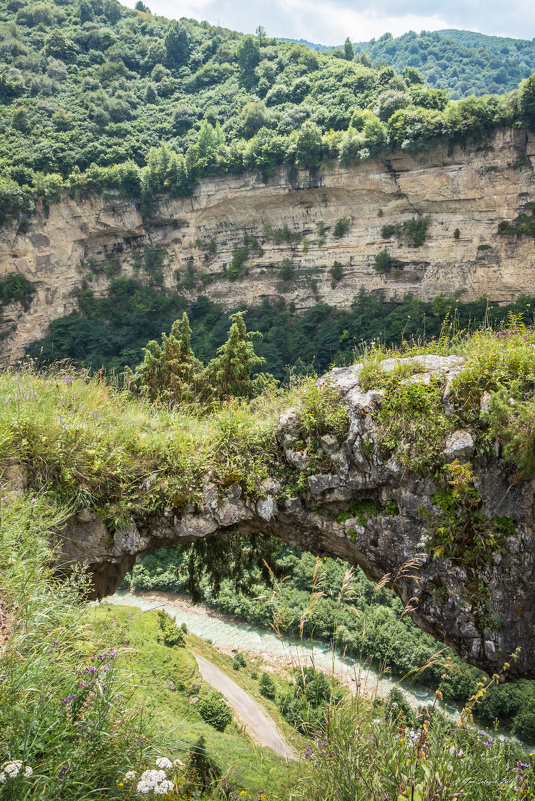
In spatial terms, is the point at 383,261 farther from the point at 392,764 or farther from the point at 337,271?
the point at 392,764

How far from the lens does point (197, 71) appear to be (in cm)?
4497

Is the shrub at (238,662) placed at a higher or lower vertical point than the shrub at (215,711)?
lower

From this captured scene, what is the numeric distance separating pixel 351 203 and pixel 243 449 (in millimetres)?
32324

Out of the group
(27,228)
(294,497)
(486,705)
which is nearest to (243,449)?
(294,497)

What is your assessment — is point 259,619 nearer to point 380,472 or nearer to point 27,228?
point 380,472

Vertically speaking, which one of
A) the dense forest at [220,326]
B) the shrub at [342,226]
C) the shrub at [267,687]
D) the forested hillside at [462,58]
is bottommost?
the shrub at [267,687]

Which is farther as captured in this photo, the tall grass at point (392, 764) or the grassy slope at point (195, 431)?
the grassy slope at point (195, 431)

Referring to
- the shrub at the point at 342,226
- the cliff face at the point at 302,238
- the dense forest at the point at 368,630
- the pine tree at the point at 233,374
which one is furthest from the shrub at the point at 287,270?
the pine tree at the point at 233,374

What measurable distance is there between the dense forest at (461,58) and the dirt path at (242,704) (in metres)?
71.0

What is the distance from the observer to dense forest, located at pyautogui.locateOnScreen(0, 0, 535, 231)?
3011 cm

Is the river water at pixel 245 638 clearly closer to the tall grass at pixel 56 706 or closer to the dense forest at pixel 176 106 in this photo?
the tall grass at pixel 56 706

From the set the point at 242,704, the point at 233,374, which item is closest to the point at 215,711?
the point at 242,704

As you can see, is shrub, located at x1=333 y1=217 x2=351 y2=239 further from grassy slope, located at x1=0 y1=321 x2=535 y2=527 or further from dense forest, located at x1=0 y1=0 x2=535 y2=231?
grassy slope, located at x1=0 y1=321 x2=535 y2=527

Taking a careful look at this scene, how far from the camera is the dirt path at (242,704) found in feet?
35.5
